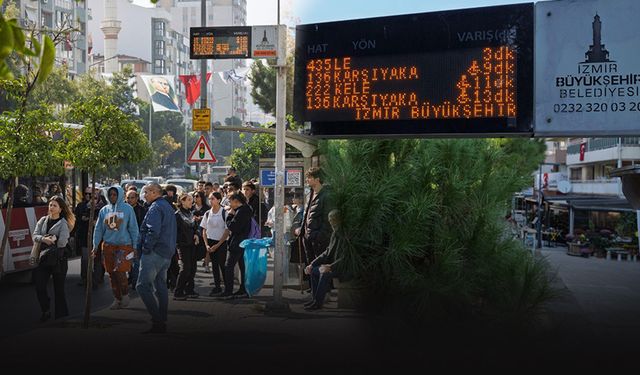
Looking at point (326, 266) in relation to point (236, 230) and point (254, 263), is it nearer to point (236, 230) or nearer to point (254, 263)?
point (254, 263)

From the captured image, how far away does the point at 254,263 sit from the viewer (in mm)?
12508

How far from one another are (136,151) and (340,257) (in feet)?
8.95

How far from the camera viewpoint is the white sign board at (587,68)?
1084 cm

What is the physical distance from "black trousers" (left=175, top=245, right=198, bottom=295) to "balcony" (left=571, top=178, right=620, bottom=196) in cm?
4081

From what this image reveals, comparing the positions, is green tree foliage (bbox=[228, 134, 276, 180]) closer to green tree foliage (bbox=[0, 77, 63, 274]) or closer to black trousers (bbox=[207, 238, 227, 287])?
black trousers (bbox=[207, 238, 227, 287])

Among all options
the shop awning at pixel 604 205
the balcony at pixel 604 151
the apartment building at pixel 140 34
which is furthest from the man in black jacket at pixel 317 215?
the apartment building at pixel 140 34

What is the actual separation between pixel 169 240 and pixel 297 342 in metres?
1.71

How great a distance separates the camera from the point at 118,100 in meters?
65.2

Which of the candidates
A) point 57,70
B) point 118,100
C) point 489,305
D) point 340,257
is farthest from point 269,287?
point 118,100

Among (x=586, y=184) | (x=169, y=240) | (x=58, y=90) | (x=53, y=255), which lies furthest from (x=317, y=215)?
(x=586, y=184)

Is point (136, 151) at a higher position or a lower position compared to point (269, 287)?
higher

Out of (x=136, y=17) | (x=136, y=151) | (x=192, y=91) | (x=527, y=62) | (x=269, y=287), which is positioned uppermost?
(x=136, y=17)

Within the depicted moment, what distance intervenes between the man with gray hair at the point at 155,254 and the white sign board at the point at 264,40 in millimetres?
2825

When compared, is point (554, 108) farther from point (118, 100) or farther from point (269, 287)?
point (118, 100)
